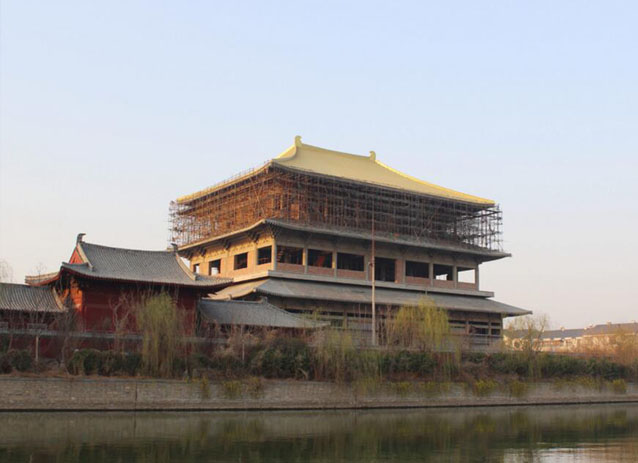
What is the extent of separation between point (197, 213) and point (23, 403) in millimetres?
26550

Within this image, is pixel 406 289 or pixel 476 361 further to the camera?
pixel 406 289

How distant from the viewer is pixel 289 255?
46.5 m

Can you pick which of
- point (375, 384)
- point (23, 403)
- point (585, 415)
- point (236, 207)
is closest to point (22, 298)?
point (23, 403)

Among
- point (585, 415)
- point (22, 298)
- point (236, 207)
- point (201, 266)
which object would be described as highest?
point (236, 207)

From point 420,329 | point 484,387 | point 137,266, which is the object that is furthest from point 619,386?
point 137,266

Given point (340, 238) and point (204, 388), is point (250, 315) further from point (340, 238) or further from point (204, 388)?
point (340, 238)

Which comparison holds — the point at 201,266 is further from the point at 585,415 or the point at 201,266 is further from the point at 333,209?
the point at 585,415

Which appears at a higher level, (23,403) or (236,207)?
(236,207)

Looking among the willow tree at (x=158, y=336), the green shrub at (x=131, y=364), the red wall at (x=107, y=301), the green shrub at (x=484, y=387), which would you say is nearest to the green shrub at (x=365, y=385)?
the green shrub at (x=484, y=387)

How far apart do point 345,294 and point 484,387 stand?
1039 centimetres

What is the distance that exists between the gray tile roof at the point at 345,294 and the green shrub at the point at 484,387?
5.64 metres

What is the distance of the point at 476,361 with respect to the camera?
35531 millimetres

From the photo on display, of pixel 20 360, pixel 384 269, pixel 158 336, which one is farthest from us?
pixel 384 269

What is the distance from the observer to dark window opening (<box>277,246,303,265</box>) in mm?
45281
